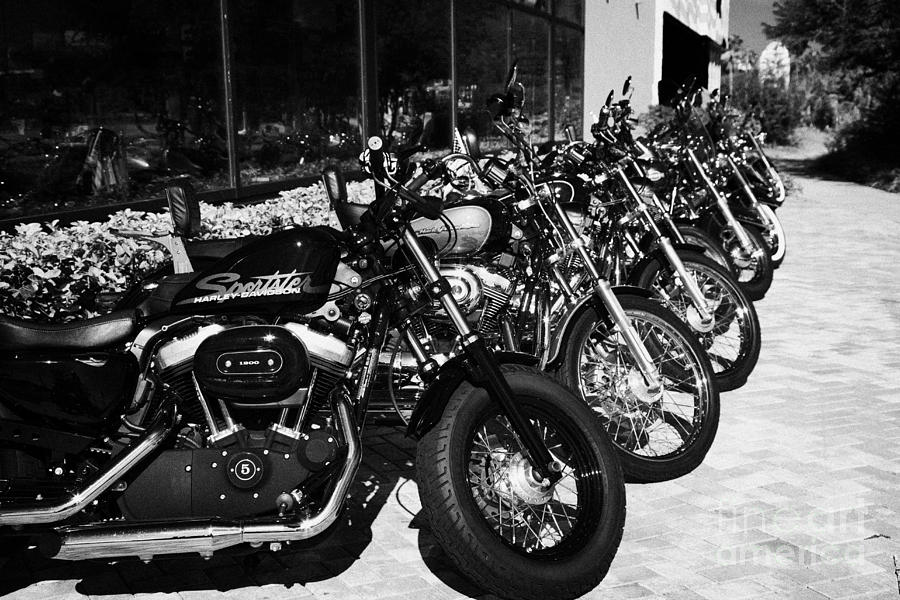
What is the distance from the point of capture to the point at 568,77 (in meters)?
16.8

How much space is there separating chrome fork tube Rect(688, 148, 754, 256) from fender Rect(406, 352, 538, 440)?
429 cm

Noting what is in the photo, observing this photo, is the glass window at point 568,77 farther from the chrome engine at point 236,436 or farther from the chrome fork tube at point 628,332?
the chrome engine at point 236,436

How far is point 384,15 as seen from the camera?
31.1 feet

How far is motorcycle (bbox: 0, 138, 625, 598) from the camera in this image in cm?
293

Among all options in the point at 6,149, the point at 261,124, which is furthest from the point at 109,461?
the point at 261,124

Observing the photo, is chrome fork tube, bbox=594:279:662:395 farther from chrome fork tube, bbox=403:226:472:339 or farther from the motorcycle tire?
the motorcycle tire

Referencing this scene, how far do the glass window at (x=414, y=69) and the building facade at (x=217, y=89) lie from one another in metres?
0.03

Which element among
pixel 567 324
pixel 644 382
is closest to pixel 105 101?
pixel 567 324

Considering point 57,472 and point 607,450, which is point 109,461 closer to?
point 57,472

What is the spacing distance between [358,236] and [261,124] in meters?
4.81

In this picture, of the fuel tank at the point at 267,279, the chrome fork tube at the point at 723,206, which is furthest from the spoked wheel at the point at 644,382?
the chrome fork tube at the point at 723,206

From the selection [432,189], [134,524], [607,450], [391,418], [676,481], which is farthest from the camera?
[432,189]

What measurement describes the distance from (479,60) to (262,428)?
384 inches

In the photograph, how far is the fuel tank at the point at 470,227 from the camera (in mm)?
4148
